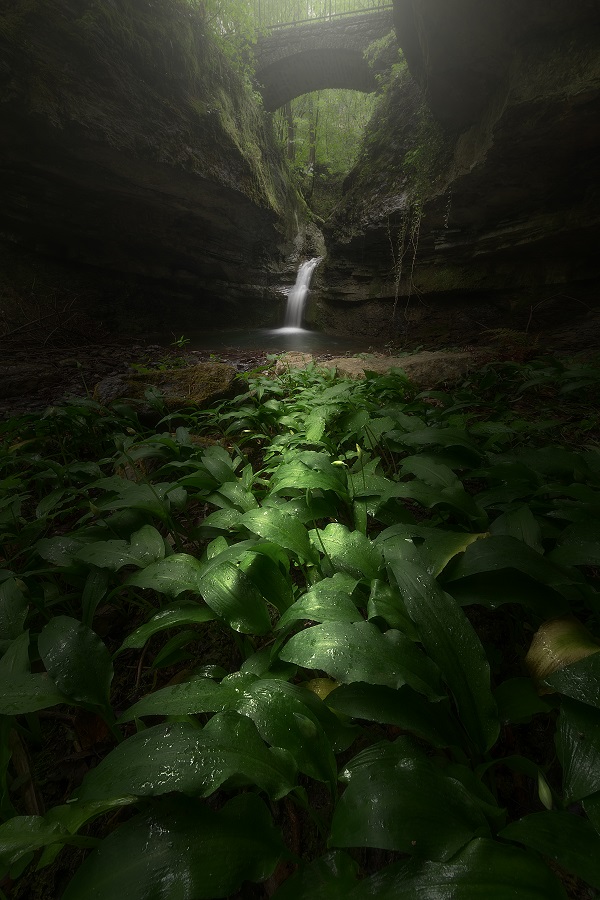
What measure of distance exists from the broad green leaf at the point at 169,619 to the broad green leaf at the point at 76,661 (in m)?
0.06

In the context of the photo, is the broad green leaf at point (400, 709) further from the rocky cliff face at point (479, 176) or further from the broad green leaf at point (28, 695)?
the rocky cliff face at point (479, 176)

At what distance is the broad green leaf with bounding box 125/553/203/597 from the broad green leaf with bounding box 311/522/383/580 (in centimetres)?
39

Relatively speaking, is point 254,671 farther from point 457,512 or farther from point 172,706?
point 457,512

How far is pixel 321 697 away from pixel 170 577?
0.55m

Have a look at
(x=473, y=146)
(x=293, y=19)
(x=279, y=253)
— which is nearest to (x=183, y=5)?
(x=279, y=253)

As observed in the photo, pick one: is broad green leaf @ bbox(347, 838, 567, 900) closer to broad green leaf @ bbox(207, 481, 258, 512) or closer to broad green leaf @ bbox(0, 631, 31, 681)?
broad green leaf @ bbox(0, 631, 31, 681)

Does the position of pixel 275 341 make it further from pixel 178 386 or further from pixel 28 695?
pixel 28 695

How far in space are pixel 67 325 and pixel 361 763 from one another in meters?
8.08

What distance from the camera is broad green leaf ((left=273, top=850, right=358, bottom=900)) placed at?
540 mm

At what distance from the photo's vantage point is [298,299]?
1056cm

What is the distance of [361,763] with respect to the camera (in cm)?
65

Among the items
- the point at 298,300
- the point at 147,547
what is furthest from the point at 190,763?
the point at 298,300

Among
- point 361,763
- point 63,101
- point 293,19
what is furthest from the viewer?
point 293,19

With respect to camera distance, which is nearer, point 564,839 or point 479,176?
point 564,839
